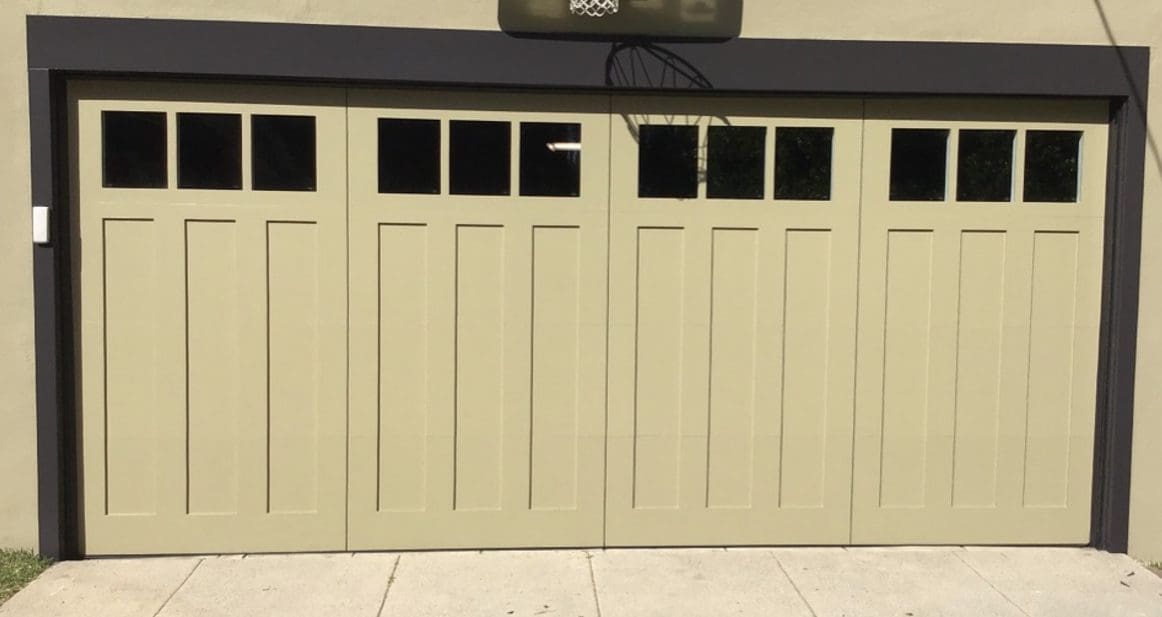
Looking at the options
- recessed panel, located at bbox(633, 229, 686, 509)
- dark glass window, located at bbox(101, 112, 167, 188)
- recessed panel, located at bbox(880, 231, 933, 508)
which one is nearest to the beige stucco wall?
dark glass window, located at bbox(101, 112, 167, 188)

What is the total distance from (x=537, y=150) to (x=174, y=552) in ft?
9.24

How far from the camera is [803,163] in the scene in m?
5.52

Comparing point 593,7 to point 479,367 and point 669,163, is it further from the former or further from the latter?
point 479,367

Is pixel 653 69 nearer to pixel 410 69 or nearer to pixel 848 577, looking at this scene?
pixel 410 69

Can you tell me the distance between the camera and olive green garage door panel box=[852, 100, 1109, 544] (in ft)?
18.2

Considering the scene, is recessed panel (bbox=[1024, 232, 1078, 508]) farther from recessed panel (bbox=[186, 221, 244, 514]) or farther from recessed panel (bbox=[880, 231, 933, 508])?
recessed panel (bbox=[186, 221, 244, 514])

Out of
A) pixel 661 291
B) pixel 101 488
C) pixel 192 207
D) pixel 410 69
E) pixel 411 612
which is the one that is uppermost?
pixel 410 69

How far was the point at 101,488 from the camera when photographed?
17.5ft

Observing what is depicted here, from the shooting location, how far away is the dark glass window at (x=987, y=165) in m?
5.56

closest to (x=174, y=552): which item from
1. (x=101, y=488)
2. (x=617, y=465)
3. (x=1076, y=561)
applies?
(x=101, y=488)

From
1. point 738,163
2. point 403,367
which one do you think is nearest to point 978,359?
point 738,163

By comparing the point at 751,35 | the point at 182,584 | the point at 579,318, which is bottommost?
the point at 182,584

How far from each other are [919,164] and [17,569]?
5.05 meters

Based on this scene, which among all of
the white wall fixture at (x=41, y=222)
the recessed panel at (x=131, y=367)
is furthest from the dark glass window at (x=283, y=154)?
the white wall fixture at (x=41, y=222)
